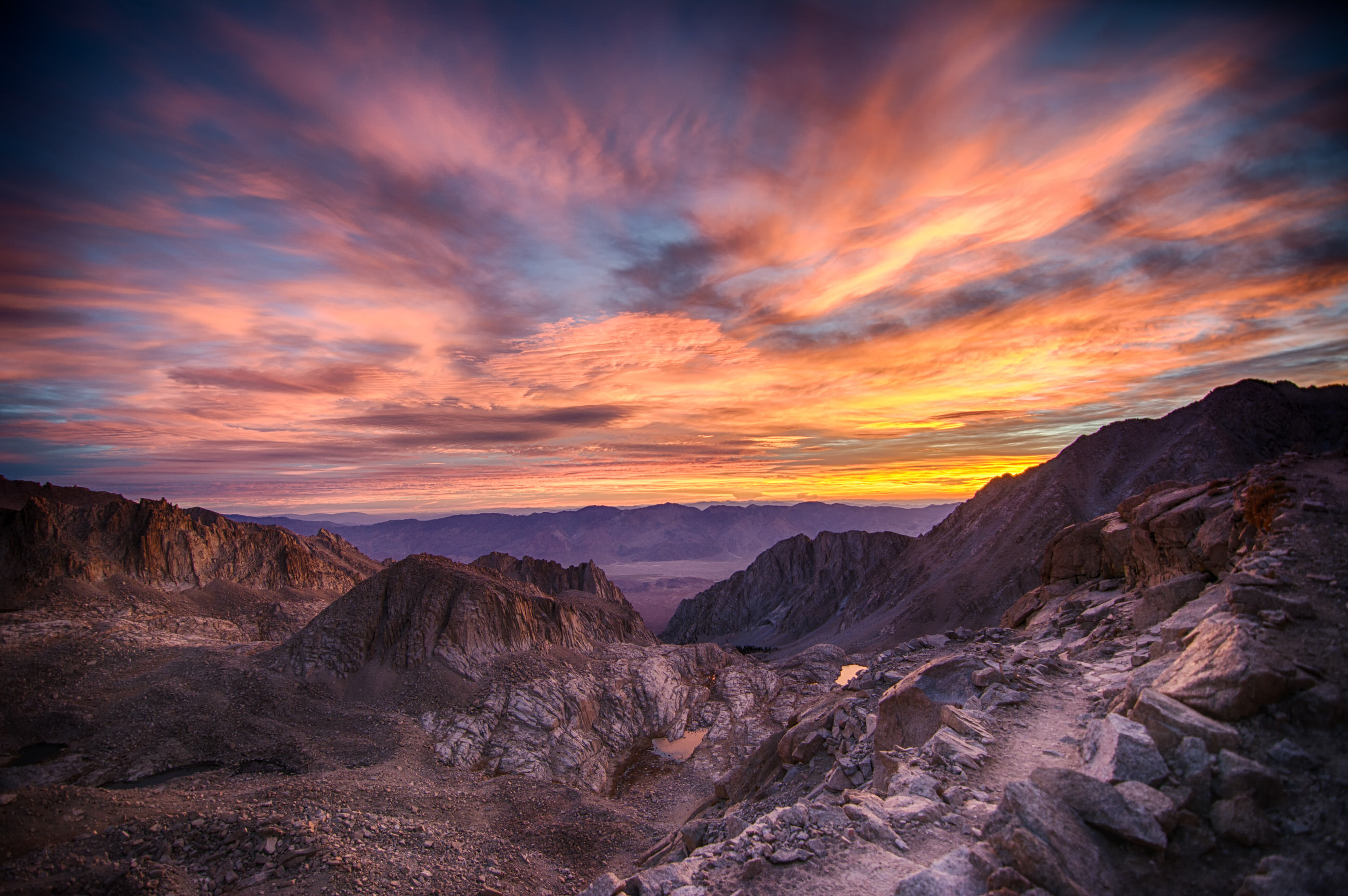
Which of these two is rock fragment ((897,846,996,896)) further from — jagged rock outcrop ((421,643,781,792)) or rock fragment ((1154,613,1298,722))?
jagged rock outcrop ((421,643,781,792))

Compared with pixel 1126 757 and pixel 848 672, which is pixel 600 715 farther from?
pixel 1126 757

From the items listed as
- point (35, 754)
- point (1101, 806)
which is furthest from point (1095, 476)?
point (35, 754)

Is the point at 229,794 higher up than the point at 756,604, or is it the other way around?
the point at 229,794

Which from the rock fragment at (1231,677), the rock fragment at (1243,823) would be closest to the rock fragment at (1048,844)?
the rock fragment at (1243,823)

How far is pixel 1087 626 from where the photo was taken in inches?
842

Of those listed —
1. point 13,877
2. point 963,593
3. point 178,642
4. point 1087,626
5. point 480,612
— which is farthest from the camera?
point 963,593

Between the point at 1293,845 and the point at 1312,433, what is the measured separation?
Result: 247 ft

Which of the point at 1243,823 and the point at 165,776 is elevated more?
the point at 1243,823

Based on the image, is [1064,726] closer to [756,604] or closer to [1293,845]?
[1293,845]

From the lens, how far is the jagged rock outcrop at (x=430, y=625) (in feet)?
153

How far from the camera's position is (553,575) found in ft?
339

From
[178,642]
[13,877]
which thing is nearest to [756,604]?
[178,642]

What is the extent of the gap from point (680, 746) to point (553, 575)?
200 feet

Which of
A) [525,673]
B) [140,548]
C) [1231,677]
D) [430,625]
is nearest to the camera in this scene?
[1231,677]
